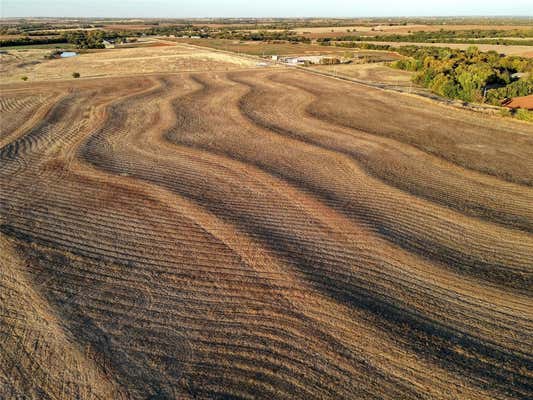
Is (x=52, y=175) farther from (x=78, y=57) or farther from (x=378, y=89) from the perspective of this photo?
(x=78, y=57)

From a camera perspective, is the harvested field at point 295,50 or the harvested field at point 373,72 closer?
the harvested field at point 373,72

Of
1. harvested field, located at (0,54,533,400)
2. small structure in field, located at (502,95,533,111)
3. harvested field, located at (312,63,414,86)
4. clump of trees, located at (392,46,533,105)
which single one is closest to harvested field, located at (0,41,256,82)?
harvested field, located at (312,63,414,86)

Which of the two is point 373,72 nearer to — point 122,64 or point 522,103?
point 522,103

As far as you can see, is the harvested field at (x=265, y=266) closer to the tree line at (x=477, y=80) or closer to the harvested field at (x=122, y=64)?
the tree line at (x=477, y=80)

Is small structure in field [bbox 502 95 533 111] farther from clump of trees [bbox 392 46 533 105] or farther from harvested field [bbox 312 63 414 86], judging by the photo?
harvested field [bbox 312 63 414 86]

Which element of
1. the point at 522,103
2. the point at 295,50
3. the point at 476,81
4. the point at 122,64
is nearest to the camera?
the point at 522,103

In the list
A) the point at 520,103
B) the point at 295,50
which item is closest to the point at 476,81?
the point at 520,103

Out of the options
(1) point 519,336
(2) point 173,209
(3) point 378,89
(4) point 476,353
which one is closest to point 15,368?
(2) point 173,209

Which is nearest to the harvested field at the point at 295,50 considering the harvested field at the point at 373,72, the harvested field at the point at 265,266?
the harvested field at the point at 373,72
